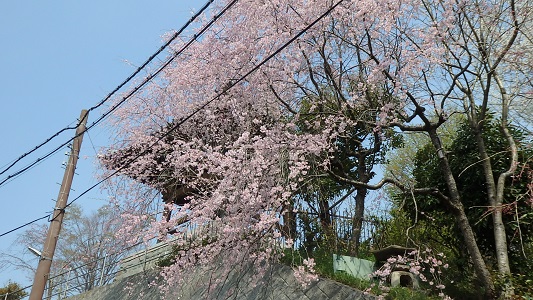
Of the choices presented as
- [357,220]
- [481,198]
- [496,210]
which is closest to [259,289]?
[357,220]

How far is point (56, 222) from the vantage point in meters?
9.84

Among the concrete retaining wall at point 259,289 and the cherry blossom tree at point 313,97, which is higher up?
the cherry blossom tree at point 313,97

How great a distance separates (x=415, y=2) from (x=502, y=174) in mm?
3315

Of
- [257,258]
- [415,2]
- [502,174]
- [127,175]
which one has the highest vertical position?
[415,2]

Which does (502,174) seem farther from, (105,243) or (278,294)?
(105,243)

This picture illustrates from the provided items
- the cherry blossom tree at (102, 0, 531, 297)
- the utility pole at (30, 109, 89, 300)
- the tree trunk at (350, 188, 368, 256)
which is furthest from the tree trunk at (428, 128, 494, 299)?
the utility pole at (30, 109, 89, 300)

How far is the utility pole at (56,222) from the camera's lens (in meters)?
9.41

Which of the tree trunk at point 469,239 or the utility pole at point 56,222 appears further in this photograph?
the utility pole at point 56,222

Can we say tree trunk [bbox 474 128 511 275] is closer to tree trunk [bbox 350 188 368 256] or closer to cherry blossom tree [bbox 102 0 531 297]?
cherry blossom tree [bbox 102 0 531 297]

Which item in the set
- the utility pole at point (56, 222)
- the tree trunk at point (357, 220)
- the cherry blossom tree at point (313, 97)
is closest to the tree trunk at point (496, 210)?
the cherry blossom tree at point (313, 97)

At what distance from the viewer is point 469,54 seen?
8.62 meters

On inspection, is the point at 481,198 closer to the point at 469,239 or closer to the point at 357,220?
the point at 469,239

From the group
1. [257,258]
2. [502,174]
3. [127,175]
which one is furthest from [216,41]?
[502,174]

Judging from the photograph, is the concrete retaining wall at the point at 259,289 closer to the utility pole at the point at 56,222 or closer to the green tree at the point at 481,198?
the green tree at the point at 481,198
